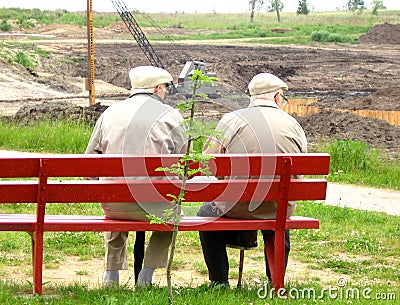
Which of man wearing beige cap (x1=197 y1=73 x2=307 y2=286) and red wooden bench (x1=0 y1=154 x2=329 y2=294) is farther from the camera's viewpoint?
man wearing beige cap (x1=197 y1=73 x2=307 y2=286)

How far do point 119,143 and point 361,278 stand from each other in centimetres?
239

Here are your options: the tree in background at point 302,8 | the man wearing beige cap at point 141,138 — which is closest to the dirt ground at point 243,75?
the man wearing beige cap at point 141,138

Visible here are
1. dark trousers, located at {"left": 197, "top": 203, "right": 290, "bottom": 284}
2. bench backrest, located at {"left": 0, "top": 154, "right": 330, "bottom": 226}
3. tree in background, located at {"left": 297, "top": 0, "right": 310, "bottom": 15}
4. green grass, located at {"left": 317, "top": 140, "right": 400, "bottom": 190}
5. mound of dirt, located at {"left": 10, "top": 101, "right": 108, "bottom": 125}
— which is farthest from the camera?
tree in background, located at {"left": 297, "top": 0, "right": 310, "bottom": 15}

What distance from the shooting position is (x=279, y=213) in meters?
6.34

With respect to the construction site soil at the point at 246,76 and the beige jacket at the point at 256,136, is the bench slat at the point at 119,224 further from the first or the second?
the construction site soil at the point at 246,76

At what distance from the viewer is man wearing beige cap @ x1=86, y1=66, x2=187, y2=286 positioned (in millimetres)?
6348

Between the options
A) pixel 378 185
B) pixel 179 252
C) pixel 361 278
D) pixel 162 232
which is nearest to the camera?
pixel 162 232

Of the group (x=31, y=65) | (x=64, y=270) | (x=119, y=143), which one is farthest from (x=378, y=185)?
(x=31, y=65)

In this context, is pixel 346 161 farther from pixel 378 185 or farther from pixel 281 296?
pixel 281 296

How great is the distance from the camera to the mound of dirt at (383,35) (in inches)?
2386

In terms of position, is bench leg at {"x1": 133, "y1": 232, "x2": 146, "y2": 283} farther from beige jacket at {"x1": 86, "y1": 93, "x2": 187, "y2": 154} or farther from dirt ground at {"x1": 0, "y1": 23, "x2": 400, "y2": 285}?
dirt ground at {"x1": 0, "y1": 23, "x2": 400, "y2": 285}

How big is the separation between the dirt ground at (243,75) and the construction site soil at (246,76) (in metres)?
0.03

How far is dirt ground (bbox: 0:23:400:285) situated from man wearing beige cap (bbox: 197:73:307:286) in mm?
11962

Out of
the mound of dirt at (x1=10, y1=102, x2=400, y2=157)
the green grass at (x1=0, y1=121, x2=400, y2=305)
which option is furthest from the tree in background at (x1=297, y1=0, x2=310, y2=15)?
the green grass at (x1=0, y1=121, x2=400, y2=305)
